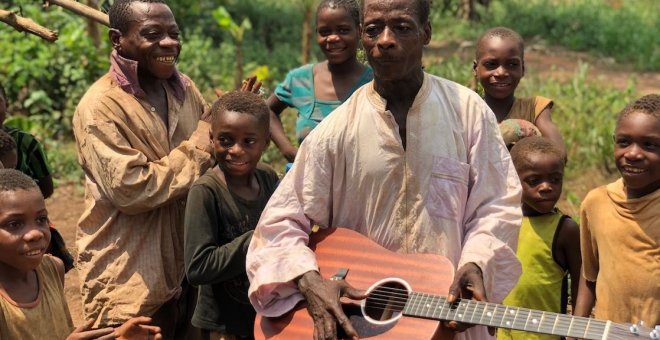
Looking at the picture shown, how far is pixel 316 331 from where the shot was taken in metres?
3.37

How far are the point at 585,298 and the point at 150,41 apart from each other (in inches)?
78.9

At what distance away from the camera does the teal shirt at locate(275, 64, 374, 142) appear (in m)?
5.21

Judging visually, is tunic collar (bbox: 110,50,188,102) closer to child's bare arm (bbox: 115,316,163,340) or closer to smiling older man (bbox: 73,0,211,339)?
smiling older man (bbox: 73,0,211,339)

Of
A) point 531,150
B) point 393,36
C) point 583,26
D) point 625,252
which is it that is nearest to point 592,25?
point 583,26

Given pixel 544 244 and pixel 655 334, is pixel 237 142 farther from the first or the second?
pixel 655 334

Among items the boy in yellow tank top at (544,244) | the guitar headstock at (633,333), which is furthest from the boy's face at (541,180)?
the guitar headstock at (633,333)

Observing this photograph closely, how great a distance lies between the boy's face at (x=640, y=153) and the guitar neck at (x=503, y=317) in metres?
1.06

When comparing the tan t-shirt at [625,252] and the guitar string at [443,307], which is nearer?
the guitar string at [443,307]

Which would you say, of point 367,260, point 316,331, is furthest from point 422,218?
point 316,331

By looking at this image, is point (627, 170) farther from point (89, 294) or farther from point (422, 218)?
point (89, 294)

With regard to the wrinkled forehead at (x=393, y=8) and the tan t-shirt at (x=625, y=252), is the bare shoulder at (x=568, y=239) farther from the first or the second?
the wrinkled forehead at (x=393, y=8)

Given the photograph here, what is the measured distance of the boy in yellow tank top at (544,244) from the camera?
14.9 feet

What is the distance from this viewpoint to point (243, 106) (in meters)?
4.16

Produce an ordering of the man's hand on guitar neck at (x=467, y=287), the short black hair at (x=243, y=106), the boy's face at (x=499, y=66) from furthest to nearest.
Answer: the boy's face at (x=499, y=66), the short black hair at (x=243, y=106), the man's hand on guitar neck at (x=467, y=287)
